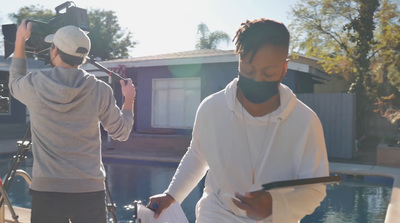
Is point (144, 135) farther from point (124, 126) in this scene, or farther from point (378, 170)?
point (124, 126)

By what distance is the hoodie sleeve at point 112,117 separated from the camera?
2199 mm

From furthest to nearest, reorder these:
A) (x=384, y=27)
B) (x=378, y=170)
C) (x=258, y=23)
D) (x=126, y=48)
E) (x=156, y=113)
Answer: (x=126, y=48), (x=384, y=27), (x=156, y=113), (x=378, y=170), (x=258, y=23)

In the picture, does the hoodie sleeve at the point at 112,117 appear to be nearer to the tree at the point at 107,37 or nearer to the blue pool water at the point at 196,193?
the blue pool water at the point at 196,193

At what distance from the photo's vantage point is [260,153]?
1543 millimetres

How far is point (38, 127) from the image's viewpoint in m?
2.13

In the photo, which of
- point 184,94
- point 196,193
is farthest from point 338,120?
point 196,193

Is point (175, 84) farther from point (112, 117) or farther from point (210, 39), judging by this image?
point (210, 39)

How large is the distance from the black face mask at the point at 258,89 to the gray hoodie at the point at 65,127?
37.1 inches

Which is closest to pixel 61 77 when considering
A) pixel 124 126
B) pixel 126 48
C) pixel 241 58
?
pixel 124 126

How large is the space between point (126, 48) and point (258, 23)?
3986cm

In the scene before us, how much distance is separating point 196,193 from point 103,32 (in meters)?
32.7

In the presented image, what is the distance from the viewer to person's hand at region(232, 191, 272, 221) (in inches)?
54.2

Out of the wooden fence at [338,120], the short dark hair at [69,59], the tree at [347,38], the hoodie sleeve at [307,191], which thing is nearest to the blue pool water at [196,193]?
the wooden fence at [338,120]

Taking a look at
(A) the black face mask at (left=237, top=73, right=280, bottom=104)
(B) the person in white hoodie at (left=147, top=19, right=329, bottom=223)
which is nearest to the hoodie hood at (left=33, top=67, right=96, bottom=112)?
(B) the person in white hoodie at (left=147, top=19, right=329, bottom=223)
